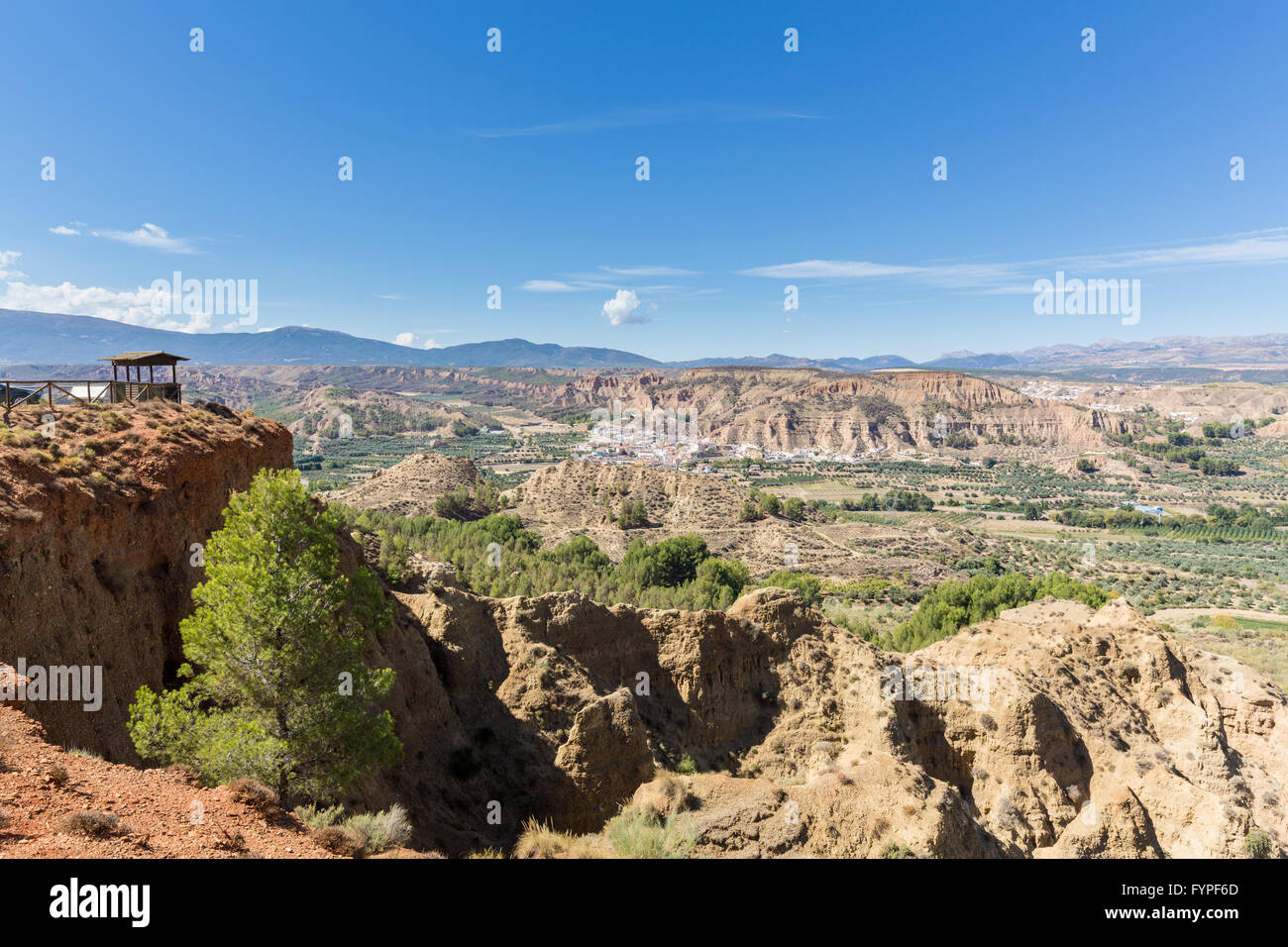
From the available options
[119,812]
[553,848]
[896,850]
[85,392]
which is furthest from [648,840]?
[85,392]

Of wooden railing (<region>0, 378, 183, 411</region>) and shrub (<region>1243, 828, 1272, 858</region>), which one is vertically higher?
wooden railing (<region>0, 378, 183, 411</region>)

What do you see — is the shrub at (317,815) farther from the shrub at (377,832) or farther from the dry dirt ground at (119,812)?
the dry dirt ground at (119,812)

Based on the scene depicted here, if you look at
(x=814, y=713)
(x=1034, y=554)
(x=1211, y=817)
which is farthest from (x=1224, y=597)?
(x=814, y=713)

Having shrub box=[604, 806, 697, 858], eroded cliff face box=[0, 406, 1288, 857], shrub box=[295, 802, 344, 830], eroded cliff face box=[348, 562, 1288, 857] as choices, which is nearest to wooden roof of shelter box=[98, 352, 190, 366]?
eroded cliff face box=[0, 406, 1288, 857]

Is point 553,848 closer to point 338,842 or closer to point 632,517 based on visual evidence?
point 338,842

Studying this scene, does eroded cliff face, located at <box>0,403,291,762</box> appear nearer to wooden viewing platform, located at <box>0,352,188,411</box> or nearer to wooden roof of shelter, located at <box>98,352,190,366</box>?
wooden viewing platform, located at <box>0,352,188,411</box>

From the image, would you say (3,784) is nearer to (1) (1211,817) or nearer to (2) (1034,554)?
(1) (1211,817)
